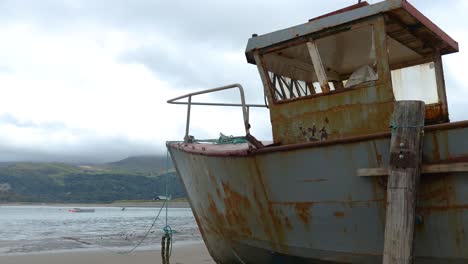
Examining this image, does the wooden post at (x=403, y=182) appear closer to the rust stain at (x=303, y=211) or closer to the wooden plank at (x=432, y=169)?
the wooden plank at (x=432, y=169)

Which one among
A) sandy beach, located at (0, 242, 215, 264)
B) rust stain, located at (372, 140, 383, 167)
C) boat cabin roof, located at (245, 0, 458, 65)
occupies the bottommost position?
sandy beach, located at (0, 242, 215, 264)

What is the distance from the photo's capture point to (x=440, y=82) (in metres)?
6.23

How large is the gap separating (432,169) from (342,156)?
905mm

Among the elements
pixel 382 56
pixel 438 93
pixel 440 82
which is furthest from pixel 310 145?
pixel 440 82

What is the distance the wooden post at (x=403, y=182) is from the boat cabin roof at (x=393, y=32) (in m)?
1.13

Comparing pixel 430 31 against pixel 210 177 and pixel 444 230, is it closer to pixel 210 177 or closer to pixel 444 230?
pixel 444 230

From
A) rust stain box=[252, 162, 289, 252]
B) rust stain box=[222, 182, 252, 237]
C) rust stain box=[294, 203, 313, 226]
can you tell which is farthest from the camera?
rust stain box=[222, 182, 252, 237]

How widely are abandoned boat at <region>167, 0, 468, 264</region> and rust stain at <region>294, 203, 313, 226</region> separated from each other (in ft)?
0.04

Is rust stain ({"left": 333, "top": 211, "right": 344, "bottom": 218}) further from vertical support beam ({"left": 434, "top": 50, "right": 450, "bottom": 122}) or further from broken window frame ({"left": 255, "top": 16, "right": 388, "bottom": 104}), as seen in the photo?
vertical support beam ({"left": 434, "top": 50, "right": 450, "bottom": 122})

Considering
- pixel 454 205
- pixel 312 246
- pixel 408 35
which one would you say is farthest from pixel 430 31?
pixel 312 246

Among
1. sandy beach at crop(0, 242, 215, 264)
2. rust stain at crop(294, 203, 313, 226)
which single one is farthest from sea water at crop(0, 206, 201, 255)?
rust stain at crop(294, 203, 313, 226)

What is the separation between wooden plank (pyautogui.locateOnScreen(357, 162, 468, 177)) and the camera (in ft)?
14.1

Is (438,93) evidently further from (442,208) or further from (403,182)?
(403,182)

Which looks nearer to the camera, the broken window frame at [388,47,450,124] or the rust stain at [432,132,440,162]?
the rust stain at [432,132,440,162]
